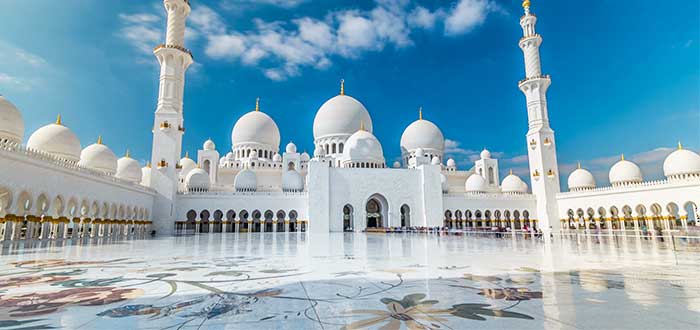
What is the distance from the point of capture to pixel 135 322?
2.35 meters

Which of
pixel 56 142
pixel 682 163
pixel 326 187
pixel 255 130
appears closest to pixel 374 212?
pixel 326 187

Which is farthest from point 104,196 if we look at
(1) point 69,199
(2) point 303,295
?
(2) point 303,295

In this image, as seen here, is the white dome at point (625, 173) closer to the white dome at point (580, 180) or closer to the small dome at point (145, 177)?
the white dome at point (580, 180)

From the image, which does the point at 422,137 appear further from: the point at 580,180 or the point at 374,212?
the point at 580,180

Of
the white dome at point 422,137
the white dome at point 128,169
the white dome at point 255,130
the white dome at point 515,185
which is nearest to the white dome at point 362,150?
the white dome at point 422,137

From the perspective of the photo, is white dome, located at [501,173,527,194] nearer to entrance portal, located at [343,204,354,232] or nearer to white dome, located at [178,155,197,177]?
entrance portal, located at [343,204,354,232]

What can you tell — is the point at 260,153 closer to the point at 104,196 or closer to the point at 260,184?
the point at 260,184

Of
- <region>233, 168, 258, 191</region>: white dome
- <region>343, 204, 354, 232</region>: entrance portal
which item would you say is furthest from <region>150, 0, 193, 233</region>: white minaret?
<region>343, 204, 354, 232</region>: entrance portal

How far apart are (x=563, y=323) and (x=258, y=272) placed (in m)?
3.44

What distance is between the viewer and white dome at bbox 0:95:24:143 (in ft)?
52.8

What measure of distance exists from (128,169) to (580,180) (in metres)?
33.4

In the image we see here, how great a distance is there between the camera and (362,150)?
28.9m

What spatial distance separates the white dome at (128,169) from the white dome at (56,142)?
5.21 metres

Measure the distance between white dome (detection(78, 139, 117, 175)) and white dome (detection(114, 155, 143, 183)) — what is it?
6.02 feet
